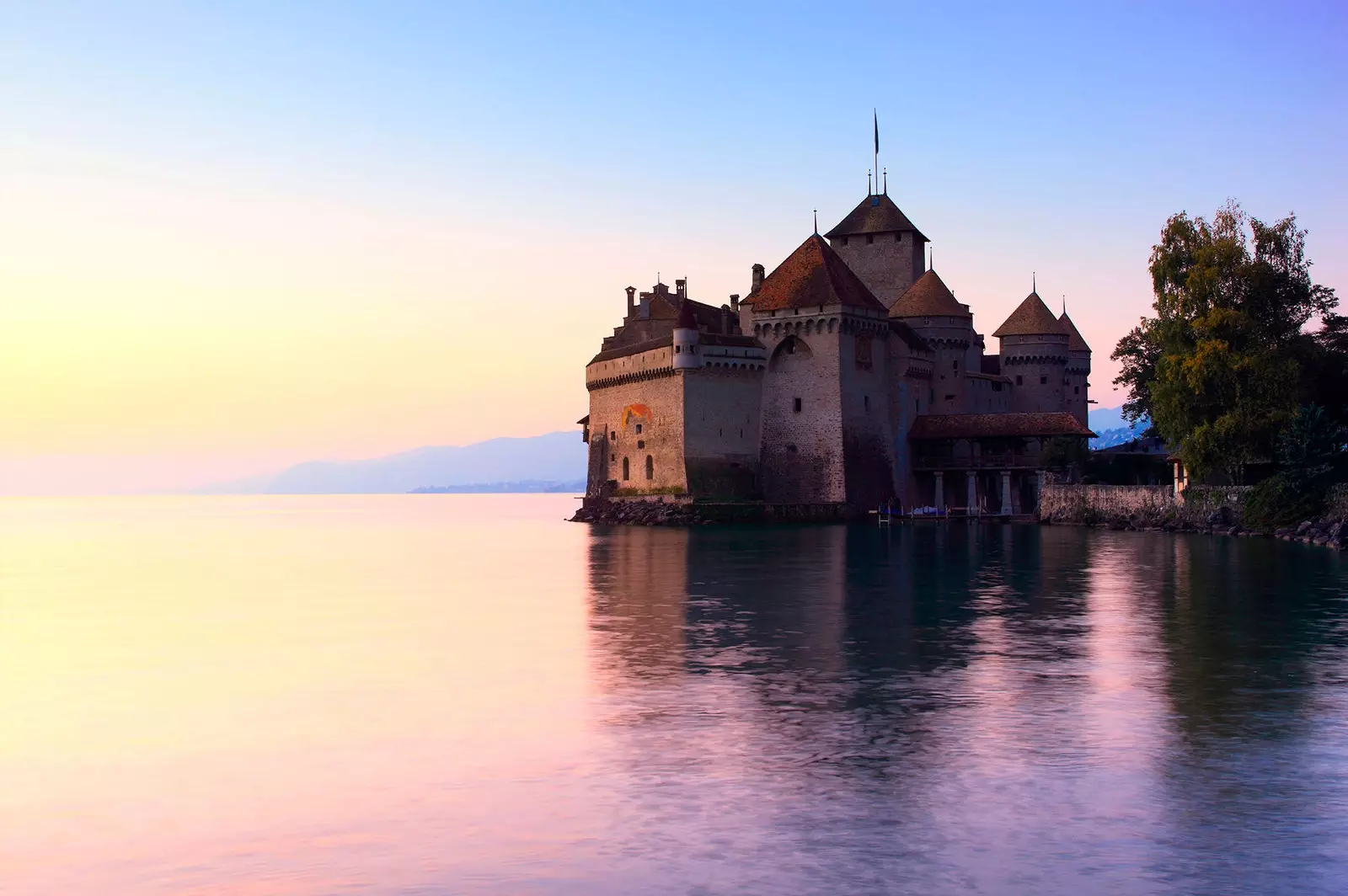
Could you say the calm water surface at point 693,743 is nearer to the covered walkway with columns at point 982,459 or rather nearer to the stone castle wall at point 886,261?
the covered walkway with columns at point 982,459

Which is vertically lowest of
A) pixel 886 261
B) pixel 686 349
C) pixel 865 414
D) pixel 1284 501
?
pixel 1284 501

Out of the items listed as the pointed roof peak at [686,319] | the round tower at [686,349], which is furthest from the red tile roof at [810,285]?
the round tower at [686,349]

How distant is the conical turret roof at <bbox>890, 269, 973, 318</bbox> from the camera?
2574 inches

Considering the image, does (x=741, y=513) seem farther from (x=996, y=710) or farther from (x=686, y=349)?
(x=996, y=710)

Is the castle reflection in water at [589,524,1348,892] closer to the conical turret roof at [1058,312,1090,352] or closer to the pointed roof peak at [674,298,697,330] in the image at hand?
the pointed roof peak at [674,298,697,330]

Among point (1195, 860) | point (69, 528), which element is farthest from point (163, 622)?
point (69, 528)

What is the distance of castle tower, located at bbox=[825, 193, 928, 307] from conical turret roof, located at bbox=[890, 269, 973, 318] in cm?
309

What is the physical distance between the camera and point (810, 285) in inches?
2340

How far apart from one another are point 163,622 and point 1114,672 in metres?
16.7

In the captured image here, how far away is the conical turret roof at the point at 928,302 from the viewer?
6538 cm

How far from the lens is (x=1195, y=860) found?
25.2 feet

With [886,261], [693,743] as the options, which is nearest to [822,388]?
[886,261]

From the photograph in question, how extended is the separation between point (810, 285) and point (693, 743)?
4971 centimetres

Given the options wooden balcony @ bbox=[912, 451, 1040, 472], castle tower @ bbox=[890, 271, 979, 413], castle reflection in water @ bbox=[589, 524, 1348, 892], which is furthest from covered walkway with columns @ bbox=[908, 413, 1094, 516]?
castle reflection in water @ bbox=[589, 524, 1348, 892]
